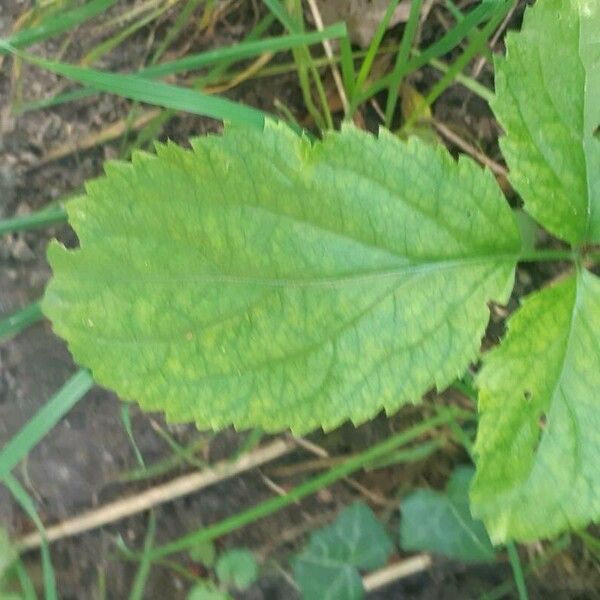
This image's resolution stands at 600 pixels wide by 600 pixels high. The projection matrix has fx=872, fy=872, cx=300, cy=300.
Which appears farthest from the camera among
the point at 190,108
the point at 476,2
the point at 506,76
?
the point at 476,2

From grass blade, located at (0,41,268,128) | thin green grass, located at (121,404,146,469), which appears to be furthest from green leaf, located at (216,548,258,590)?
grass blade, located at (0,41,268,128)

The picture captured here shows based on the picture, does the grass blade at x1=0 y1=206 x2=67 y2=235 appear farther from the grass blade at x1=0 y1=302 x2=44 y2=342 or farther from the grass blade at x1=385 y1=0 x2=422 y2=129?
the grass blade at x1=385 y1=0 x2=422 y2=129

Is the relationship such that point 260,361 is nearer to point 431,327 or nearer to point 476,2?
point 431,327

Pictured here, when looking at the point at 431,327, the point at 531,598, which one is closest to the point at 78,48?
the point at 431,327

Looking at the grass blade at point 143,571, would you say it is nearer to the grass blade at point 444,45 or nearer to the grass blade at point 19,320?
the grass blade at point 19,320

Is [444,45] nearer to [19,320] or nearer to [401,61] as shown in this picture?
[401,61]
